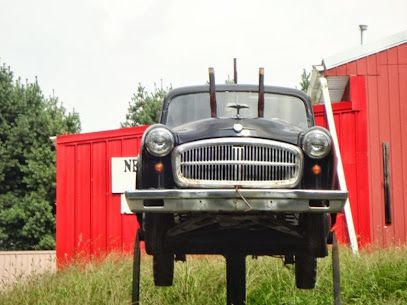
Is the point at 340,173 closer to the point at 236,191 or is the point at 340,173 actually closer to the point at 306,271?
the point at 306,271

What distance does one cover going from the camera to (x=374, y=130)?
10859 mm

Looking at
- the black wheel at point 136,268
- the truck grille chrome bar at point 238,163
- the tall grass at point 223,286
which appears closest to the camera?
the truck grille chrome bar at point 238,163

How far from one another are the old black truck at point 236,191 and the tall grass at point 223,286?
2.53m

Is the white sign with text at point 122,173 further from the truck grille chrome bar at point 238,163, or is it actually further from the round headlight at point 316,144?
the round headlight at point 316,144

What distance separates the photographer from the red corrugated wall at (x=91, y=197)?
12.4 metres

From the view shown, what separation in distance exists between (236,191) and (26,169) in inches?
1123

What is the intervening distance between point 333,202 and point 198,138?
104 cm

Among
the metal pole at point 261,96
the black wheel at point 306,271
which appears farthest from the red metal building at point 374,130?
the metal pole at point 261,96

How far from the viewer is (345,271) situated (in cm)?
775

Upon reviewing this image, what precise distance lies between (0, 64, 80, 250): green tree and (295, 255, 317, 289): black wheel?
85.1ft

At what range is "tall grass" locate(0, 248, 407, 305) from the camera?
7332 mm

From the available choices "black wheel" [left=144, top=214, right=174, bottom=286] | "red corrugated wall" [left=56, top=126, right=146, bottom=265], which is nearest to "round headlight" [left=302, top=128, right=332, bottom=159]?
"black wheel" [left=144, top=214, right=174, bottom=286]

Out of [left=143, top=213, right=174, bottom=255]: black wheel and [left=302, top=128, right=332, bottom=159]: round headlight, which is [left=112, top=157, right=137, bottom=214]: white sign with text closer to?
[left=143, top=213, right=174, bottom=255]: black wheel

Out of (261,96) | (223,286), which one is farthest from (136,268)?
(223,286)
